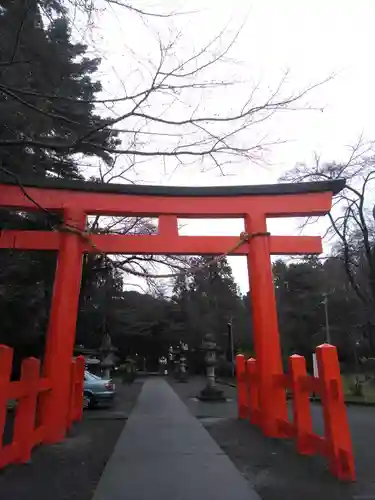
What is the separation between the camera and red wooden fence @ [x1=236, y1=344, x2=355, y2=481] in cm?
508

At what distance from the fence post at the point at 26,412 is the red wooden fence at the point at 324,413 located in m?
3.47

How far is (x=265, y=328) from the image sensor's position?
26.7ft

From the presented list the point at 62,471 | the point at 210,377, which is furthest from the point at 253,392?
the point at 210,377

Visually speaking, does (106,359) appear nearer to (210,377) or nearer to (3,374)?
(210,377)

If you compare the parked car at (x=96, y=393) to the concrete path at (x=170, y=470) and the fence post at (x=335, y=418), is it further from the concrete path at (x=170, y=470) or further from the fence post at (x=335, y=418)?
the fence post at (x=335, y=418)

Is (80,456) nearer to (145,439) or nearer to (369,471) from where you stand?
(145,439)

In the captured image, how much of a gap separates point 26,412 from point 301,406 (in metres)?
3.60

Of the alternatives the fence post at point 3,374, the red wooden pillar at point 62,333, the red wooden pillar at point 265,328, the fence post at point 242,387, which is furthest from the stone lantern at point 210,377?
the fence post at point 3,374

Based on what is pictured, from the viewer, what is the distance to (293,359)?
638 cm

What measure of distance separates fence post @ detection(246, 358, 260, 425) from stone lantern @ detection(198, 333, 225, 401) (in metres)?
9.08

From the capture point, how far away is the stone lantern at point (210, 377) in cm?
1837

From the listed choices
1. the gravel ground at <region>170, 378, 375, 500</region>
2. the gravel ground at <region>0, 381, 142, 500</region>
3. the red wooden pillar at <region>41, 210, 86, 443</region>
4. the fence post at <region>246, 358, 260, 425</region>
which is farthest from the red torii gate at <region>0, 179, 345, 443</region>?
the gravel ground at <region>0, 381, 142, 500</region>

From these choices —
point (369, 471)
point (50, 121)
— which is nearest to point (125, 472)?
point (369, 471)

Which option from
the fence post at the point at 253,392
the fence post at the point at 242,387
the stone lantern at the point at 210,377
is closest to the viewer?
the fence post at the point at 253,392
